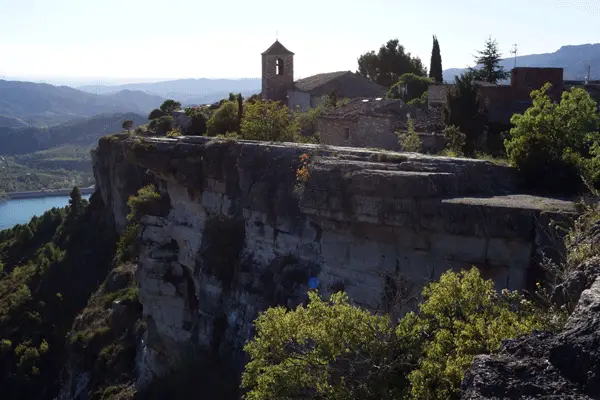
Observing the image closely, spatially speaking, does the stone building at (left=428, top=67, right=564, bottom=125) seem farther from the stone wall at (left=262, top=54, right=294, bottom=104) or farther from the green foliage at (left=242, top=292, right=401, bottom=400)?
the green foliage at (left=242, top=292, right=401, bottom=400)

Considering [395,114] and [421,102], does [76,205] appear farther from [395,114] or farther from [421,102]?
[395,114]

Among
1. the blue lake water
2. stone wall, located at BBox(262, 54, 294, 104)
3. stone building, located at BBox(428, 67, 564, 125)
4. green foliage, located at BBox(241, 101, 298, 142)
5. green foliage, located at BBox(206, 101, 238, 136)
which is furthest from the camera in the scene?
the blue lake water

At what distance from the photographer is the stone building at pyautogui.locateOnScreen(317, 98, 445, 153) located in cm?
2439

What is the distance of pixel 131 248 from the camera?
3156 centimetres

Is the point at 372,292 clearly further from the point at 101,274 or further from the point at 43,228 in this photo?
the point at 43,228

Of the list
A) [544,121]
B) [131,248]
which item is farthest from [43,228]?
[544,121]

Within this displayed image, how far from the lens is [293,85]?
143 ft

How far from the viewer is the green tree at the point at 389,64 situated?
58.9m

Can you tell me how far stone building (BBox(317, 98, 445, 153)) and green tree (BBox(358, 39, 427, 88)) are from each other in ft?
106

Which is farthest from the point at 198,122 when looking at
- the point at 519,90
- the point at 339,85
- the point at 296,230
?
the point at 296,230

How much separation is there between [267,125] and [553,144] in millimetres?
11762

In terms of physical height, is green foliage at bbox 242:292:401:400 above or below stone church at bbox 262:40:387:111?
below

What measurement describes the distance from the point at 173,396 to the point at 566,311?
52.1ft

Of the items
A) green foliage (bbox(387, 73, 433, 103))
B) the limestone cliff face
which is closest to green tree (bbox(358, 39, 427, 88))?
green foliage (bbox(387, 73, 433, 103))
